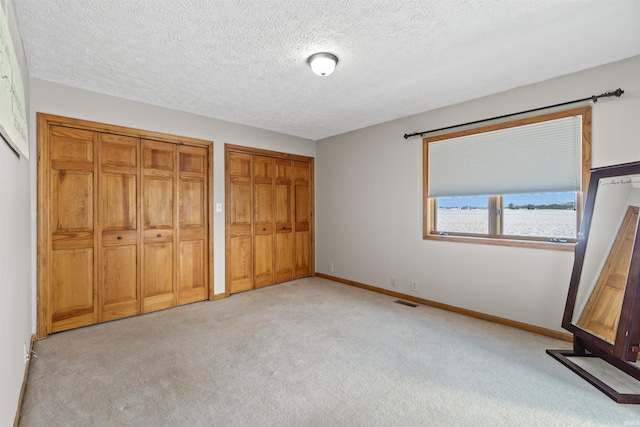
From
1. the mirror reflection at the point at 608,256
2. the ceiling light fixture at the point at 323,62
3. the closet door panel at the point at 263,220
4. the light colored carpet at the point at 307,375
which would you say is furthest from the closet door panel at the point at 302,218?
the mirror reflection at the point at 608,256

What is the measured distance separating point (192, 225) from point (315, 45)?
278cm

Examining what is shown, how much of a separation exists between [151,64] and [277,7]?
4.62 feet

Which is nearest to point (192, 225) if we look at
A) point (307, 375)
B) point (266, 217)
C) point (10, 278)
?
point (266, 217)

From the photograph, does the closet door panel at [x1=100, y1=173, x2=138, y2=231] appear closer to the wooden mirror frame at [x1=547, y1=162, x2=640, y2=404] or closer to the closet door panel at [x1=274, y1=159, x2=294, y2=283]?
the closet door panel at [x1=274, y1=159, x2=294, y2=283]

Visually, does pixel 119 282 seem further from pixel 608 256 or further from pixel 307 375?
pixel 608 256

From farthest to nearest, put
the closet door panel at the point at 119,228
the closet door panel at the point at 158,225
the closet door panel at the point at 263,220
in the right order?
the closet door panel at the point at 263,220 < the closet door panel at the point at 158,225 < the closet door panel at the point at 119,228

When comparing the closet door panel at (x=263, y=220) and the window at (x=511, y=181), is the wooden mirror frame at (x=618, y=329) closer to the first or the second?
the window at (x=511, y=181)

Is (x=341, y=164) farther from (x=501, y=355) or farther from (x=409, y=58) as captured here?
(x=501, y=355)

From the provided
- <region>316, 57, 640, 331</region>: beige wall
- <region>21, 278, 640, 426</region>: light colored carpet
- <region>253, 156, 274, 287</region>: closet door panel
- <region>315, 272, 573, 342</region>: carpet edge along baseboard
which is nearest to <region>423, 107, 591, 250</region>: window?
<region>316, 57, 640, 331</region>: beige wall

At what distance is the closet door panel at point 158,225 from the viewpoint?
11.7ft

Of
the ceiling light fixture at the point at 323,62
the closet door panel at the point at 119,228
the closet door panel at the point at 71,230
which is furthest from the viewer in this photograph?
the closet door panel at the point at 119,228

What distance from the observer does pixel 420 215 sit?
3.90 metres

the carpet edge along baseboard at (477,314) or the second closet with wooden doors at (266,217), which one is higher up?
the second closet with wooden doors at (266,217)

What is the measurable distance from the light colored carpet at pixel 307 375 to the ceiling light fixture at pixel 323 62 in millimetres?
2430
